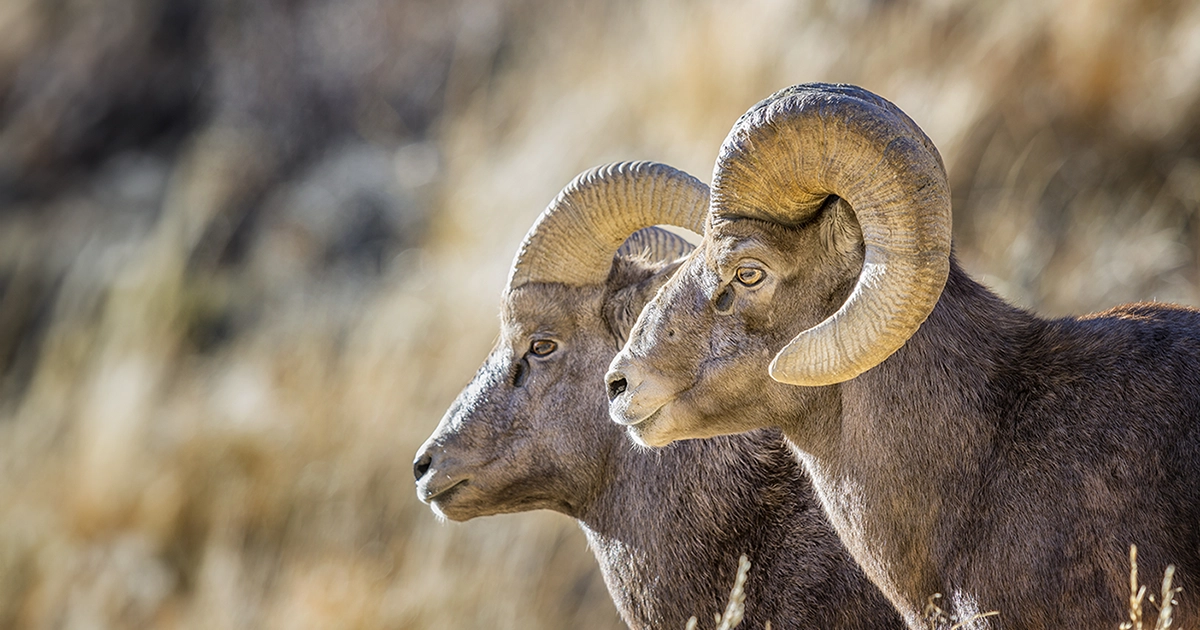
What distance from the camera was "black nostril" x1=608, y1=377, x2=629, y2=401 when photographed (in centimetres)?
399

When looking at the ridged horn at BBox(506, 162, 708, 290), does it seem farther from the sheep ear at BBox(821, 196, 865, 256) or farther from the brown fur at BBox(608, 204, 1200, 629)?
the sheep ear at BBox(821, 196, 865, 256)

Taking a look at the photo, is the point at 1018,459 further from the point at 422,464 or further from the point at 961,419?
the point at 422,464

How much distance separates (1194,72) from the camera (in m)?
7.94

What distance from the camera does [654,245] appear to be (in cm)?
520

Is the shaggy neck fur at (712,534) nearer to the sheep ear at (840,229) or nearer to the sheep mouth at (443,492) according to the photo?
the sheep mouth at (443,492)

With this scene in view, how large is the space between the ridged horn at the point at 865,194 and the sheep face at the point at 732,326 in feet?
0.70

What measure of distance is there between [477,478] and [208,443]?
537 centimetres

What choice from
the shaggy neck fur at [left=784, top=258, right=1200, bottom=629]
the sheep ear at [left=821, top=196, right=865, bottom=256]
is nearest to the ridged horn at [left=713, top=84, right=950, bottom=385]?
the sheep ear at [left=821, top=196, right=865, bottom=256]

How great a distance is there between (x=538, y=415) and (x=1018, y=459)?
71.2 inches

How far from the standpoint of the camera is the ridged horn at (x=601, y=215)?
4820 millimetres

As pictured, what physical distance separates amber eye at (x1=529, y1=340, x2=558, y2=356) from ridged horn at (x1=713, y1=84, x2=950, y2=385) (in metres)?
1.49

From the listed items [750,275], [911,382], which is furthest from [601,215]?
[911,382]

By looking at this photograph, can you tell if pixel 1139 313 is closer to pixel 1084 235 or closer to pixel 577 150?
pixel 1084 235

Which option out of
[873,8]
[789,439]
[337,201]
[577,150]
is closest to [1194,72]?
[873,8]
